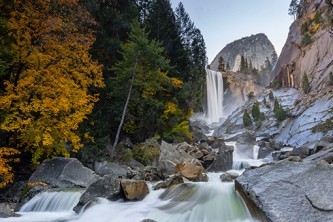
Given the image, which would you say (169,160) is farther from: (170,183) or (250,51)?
(250,51)

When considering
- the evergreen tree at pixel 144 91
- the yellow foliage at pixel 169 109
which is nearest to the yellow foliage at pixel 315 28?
the evergreen tree at pixel 144 91

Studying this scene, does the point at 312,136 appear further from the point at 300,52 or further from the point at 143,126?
the point at 300,52

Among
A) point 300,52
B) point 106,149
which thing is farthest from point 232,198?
point 300,52

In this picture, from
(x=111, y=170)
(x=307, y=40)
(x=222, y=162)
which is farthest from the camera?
(x=307, y=40)

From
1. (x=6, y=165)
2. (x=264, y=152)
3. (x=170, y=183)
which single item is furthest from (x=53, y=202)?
(x=264, y=152)

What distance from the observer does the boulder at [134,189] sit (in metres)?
10.3

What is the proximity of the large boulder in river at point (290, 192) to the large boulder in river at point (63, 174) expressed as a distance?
7.89 m

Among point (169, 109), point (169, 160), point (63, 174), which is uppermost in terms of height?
point (169, 109)

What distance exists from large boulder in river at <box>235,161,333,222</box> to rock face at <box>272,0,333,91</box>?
33.8 meters

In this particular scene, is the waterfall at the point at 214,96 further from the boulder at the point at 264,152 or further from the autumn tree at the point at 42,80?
the autumn tree at the point at 42,80

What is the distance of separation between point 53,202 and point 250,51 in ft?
529

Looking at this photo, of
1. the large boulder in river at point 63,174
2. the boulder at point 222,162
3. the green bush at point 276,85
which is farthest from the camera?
the green bush at point 276,85

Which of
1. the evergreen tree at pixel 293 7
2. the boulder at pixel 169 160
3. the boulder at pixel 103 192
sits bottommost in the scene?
the boulder at pixel 103 192

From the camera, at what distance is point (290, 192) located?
6902 millimetres
